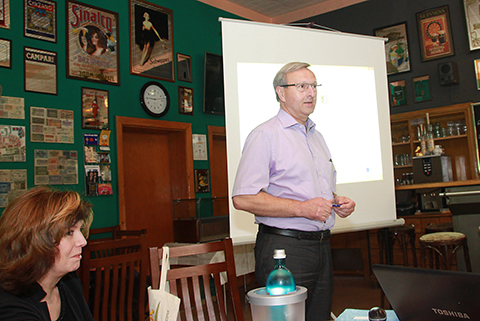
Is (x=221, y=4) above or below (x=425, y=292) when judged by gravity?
above

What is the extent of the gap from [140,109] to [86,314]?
3960 millimetres

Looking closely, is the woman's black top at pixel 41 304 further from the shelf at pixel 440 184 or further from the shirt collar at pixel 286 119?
Answer: the shelf at pixel 440 184

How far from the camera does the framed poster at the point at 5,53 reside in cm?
405

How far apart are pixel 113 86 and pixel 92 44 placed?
0.51 metres

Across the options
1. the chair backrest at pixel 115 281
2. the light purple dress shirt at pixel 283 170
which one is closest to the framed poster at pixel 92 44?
the chair backrest at pixel 115 281

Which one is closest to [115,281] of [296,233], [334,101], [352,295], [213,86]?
[296,233]

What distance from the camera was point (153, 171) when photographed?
560 centimetres

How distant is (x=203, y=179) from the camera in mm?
Answer: 5812

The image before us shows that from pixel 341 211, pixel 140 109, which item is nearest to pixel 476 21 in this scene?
pixel 140 109

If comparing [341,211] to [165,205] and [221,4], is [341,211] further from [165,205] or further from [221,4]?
[221,4]

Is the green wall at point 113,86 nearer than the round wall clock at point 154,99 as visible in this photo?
Yes

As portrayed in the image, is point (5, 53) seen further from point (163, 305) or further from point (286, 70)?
point (163, 305)

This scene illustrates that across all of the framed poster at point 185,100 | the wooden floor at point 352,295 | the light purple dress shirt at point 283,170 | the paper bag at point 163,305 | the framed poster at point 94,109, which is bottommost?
the wooden floor at point 352,295

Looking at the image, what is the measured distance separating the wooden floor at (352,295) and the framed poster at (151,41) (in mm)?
2964
